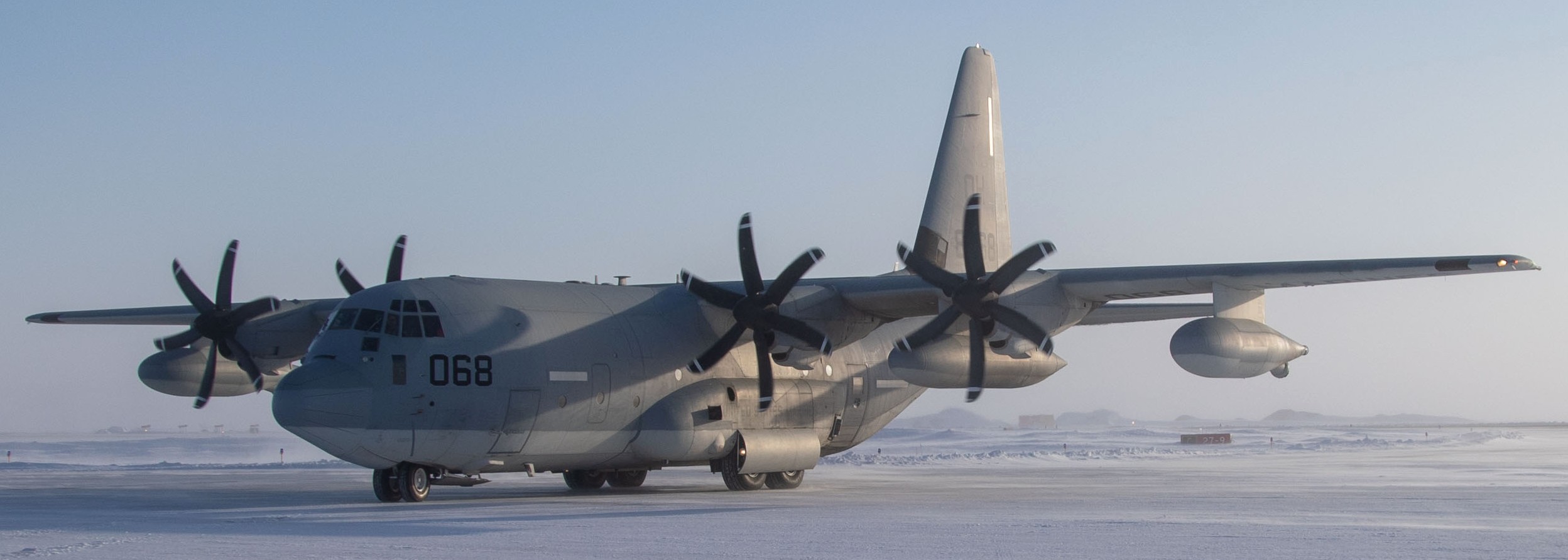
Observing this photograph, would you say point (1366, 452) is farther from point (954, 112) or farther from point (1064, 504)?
point (1064, 504)

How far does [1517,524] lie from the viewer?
13.4 metres

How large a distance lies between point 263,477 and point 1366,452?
32239 millimetres

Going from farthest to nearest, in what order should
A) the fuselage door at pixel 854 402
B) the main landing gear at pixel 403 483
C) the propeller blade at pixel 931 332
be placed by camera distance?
the fuselage door at pixel 854 402, the propeller blade at pixel 931 332, the main landing gear at pixel 403 483

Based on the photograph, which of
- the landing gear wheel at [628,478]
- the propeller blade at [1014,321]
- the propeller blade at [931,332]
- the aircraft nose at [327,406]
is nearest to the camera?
the aircraft nose at [327,406]

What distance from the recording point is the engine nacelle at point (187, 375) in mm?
23875

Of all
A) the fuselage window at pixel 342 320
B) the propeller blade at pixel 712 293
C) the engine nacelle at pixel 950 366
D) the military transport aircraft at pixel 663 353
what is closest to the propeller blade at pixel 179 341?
the military transport aircraft at pixel 663 353

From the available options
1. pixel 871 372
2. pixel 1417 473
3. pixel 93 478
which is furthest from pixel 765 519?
pixel 93 478

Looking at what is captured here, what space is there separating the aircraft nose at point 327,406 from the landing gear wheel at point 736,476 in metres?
6.02

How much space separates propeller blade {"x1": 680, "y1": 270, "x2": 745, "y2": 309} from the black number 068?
3.52m

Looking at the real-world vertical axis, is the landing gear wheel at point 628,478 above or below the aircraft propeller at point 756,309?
below

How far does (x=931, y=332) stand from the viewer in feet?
63.5

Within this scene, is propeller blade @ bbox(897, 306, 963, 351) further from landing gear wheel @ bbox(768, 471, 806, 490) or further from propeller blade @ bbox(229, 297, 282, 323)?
propeller blade @ bbox(229, 297, 282, 323)

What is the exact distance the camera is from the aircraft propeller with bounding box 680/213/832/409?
20.1 metres

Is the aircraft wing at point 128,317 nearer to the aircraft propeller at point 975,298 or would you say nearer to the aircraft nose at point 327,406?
the aircraft nose at point 327,406
